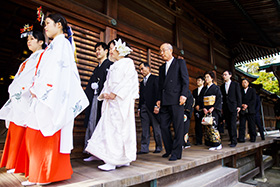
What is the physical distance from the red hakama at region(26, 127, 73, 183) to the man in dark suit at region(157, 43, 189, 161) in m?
1.80

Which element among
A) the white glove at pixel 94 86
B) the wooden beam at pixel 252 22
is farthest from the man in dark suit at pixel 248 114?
the white glove at pixel 94 86

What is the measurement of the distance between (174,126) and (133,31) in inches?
113

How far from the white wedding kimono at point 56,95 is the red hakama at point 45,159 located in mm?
72

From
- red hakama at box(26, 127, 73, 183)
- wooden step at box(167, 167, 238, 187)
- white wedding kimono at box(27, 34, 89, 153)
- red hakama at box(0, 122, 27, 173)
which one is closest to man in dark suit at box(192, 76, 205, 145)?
wooden step at box(167, 167, 238, 187)

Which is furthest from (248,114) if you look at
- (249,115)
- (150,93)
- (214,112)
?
(150,93)

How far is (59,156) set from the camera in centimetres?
200

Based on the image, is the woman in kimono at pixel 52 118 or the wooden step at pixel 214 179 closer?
the woman in kimono at pixel 52 118

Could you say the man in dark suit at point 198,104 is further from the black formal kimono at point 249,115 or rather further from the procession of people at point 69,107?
the procession of people at point 69,107

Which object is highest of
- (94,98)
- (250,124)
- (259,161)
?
(94,98)

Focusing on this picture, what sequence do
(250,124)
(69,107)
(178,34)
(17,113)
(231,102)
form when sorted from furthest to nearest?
1. (178,34)
2. (250,124)
3. (231,102)
4. (17,113)
5. (69,107)

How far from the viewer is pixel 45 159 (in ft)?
6.28

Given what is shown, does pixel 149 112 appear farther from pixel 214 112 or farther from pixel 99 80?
pixel 214 112

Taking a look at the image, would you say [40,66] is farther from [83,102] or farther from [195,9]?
[195,9]

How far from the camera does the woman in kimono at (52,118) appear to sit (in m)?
1.91
